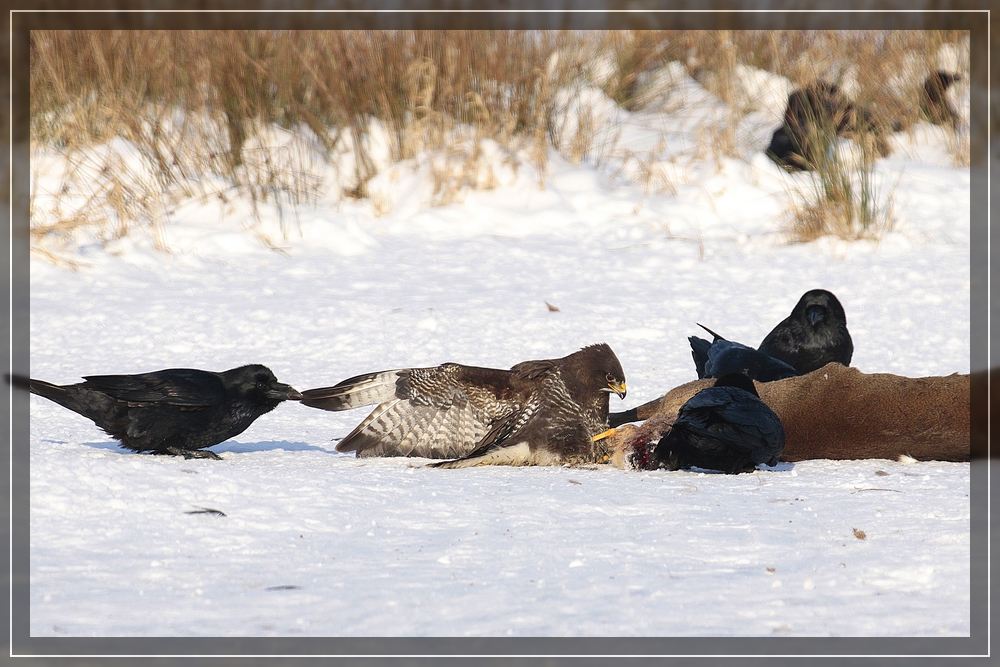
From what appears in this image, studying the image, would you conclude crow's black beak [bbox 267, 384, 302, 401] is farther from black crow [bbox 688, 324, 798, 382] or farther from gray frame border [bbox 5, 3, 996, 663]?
black crow [bbox 688, 324, 798, 382]

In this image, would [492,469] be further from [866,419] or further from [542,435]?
[866,419]

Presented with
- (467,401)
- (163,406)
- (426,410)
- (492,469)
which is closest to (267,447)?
(163,406)

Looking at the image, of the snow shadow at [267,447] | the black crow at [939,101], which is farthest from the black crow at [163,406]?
the black crow at [939,101]

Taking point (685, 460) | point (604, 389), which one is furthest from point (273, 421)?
point (685, 460)

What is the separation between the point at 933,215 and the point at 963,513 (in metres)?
6.20

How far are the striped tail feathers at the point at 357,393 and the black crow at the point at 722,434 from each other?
4.04 feet

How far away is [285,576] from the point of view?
3045 mm

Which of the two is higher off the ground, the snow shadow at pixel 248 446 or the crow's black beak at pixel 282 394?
the crow's black beak at pixel 282 394

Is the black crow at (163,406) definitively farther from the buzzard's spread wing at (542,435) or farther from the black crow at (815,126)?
the black crow at (815,126)

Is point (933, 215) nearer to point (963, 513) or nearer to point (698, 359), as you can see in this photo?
point (698, 359)

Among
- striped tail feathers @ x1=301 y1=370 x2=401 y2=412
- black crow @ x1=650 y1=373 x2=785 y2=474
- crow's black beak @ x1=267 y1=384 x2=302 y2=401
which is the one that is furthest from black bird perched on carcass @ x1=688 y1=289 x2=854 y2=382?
crow's black beak @ x1=267 y1=384 x2=302 y2=401

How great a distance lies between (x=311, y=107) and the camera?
10805 millimetres

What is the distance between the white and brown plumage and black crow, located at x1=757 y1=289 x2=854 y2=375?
1759 mm

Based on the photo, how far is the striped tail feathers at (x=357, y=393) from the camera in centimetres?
493
